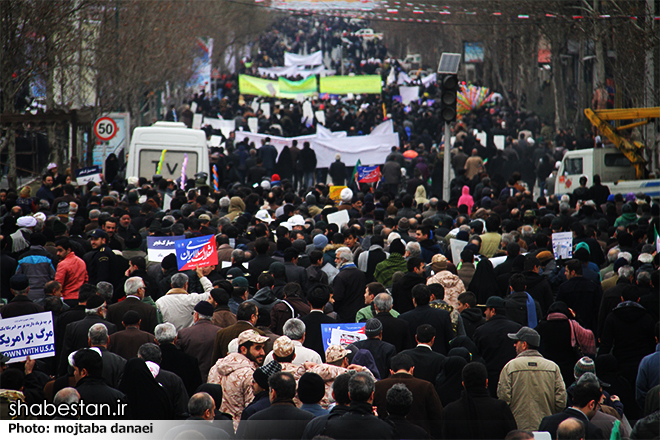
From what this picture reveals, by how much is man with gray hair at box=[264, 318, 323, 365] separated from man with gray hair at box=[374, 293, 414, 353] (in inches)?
45.6

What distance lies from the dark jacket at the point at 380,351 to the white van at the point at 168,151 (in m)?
13.5

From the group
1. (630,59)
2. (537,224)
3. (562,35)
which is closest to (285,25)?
(562,35)

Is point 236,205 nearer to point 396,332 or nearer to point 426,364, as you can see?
point 396,332

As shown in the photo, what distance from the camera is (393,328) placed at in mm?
8500

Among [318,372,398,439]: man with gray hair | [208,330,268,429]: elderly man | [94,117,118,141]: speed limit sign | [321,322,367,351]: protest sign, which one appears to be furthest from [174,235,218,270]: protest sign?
[94,117,118,141]: speed limit sign

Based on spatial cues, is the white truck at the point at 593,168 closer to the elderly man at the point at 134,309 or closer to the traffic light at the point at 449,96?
the traffic light at the point at 449,96

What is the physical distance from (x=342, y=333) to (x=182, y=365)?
150 centimetres

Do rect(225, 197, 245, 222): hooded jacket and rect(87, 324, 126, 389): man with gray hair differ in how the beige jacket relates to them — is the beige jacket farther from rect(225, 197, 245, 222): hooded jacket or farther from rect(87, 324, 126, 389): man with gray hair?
rect(225, 197, 245, 222): hooded jacket

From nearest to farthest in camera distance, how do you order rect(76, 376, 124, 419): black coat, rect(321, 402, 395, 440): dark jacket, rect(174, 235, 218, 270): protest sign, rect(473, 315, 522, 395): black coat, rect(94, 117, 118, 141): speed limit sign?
rect(321, 402, 395, 440): dark jacket → rect(76, 376, 124, 419): black coat → rect(473, 315, 522, 395): black coat → rect(174, 235, 218, 270): protest sign → rect(94, 117, 118, 141): speed limit sign

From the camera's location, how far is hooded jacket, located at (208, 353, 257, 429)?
7070mm

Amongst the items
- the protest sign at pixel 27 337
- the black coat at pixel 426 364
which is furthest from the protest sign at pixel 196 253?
the black coat at pixel 426 364

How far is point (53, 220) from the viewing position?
→ 43.9ft

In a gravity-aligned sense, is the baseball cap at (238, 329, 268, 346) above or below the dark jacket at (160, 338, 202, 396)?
above

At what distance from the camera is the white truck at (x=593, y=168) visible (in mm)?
22766
